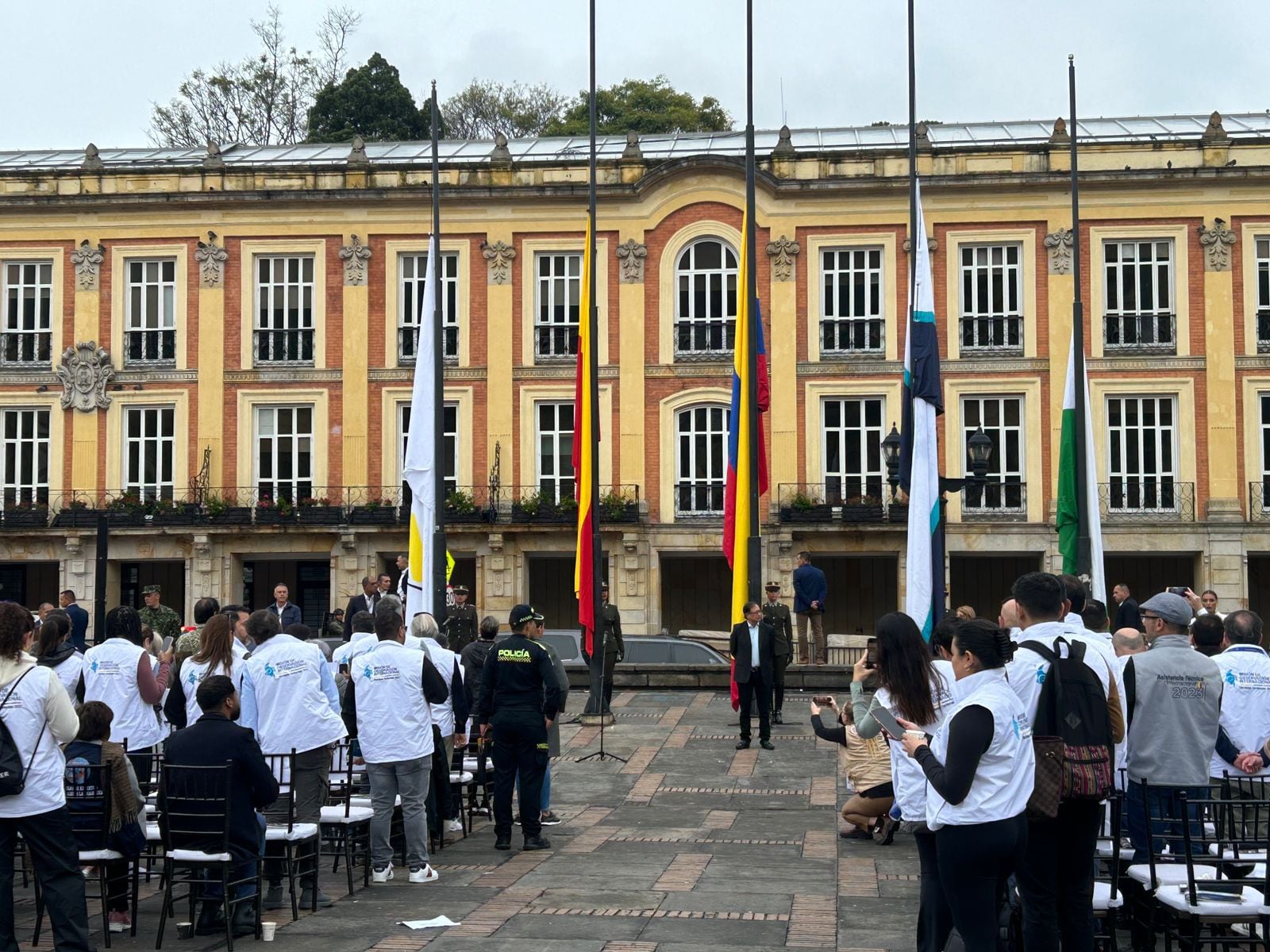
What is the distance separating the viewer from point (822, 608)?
1059 inches

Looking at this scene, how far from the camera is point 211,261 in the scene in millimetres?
38188

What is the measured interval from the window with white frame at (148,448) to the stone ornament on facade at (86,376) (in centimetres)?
85

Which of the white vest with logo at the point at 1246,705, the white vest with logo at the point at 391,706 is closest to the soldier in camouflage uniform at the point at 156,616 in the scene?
the white vest with logo at the point at 391,706

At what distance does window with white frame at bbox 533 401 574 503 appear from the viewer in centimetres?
3756

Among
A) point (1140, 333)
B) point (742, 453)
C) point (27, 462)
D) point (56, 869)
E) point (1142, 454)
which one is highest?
point (1140, 333)

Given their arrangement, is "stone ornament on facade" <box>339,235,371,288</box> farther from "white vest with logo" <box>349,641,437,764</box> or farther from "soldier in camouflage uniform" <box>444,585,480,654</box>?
"white vest with logo" <box>349,641,437,764</box>

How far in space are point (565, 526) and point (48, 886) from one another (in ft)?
93.7

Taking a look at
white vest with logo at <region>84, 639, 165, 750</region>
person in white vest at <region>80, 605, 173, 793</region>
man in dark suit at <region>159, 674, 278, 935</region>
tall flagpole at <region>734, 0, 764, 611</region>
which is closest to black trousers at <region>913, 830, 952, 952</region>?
man in dark suit at <region>159, 674, 278, 935</region>

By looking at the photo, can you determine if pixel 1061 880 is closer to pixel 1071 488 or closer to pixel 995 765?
pixel 995 765

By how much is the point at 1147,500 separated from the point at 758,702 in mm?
20863

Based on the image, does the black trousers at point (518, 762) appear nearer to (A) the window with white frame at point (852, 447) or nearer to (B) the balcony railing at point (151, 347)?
(A) the window with white frame at point (852, 447)

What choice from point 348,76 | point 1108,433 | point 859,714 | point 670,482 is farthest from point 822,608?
point 348,76

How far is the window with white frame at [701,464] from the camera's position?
37.1 metres

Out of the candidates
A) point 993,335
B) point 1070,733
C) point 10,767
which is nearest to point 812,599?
point 993,335
